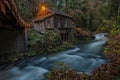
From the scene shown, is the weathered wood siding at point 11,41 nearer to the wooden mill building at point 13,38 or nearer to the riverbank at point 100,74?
the wooden mill building at point 13,38

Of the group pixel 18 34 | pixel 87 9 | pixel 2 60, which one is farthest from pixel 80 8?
pixel 2 60

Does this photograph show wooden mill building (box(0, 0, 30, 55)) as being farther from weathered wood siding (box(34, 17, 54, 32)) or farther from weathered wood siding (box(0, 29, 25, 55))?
weathered wood siding (box(34, 17, 54, 32))

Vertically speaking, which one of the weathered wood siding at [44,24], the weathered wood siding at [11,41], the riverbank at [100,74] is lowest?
the riverbank at [100,74]

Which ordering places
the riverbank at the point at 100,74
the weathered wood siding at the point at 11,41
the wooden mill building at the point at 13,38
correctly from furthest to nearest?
the weathered wood siding at the point at 11,41
the wooden mill building at the point at 13,38
the riverbank at the point at 100,74

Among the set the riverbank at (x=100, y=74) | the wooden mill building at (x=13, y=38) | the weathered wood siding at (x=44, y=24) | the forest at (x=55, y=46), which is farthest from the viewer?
the weathered wood siding at (x=44, y=24)

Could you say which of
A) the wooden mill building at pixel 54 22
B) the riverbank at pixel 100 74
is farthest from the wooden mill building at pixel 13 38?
the wooden mill building at pixel 54 22

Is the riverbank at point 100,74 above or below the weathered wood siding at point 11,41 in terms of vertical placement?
below

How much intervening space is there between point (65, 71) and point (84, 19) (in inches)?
1259

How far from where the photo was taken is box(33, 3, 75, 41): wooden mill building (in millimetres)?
27422

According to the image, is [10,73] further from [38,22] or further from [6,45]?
[38,22]

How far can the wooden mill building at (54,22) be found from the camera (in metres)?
27.4

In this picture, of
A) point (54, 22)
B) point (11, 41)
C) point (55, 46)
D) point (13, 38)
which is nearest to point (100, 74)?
point (11, 41)

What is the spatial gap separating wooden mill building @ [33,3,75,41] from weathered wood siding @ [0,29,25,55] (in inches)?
397

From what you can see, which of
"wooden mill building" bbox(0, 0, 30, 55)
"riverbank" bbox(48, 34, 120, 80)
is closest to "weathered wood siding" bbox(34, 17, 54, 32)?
"wooden mill building" bbox(0, 0, 30, 55)
